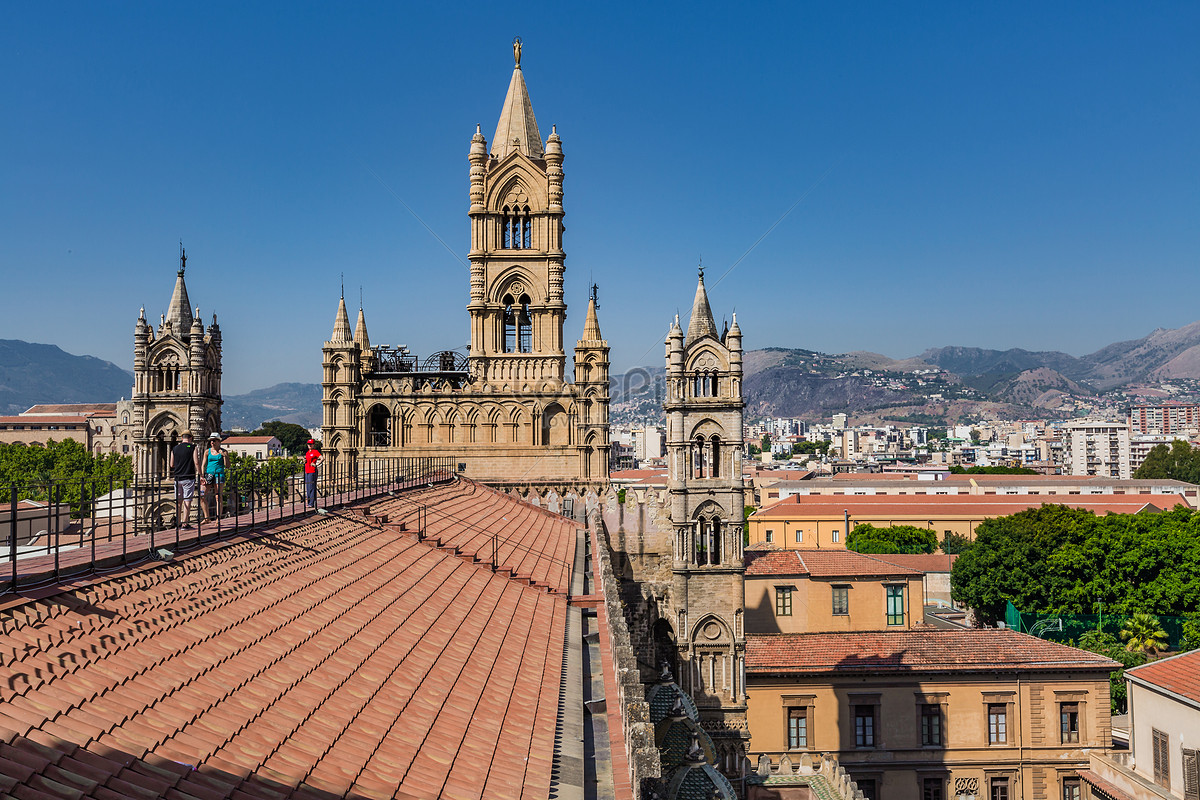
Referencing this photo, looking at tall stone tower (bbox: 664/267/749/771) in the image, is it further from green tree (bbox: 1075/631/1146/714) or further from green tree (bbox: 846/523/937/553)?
green tree (bbox: 846/523/937/553)

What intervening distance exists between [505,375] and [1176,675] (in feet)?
99.3

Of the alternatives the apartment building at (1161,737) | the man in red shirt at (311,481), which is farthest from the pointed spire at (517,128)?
the apartment building at (1161,737)

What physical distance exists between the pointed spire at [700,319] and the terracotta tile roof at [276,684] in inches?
861

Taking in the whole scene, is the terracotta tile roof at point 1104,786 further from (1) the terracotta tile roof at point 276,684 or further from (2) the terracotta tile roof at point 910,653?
(1) the terracotta tile roof at point 276,684

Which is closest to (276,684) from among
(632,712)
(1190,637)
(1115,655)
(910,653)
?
(632,712)

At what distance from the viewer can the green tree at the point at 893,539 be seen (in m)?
73.5

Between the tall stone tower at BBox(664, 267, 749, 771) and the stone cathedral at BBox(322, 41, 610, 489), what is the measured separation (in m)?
10.6

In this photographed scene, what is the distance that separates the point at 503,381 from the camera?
46312 millimetres

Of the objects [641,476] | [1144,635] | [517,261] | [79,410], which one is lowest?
[1144,635]

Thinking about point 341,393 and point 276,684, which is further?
point 341,393

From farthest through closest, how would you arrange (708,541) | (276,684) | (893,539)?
(893,539)
(708,541)
(276,684)

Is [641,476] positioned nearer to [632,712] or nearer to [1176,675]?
[1176,675]

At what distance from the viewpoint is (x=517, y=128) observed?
47469 millimetres

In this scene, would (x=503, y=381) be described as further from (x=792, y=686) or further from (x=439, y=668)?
(x=439, y=668)
